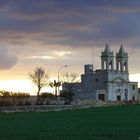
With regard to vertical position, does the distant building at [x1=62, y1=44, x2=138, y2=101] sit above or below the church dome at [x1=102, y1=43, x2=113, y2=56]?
below

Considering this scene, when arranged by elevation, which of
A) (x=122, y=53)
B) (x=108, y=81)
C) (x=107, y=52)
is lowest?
(x=108, y=81)

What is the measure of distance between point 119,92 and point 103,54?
15.4 metres

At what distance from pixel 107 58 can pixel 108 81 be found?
25.5ft

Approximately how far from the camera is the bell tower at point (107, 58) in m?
183

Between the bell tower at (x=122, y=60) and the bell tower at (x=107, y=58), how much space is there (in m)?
3.34

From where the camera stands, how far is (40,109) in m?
87.1

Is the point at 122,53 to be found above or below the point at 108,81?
above

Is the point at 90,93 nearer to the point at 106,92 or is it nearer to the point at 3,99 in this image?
the point at 106,92

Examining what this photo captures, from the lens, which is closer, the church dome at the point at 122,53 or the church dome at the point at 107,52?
the church dome at the point at 107,52

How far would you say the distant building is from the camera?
183 meters

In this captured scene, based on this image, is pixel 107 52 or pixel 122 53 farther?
pixel 122 53

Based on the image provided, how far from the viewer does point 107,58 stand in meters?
183

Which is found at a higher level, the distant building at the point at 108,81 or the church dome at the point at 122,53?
the church dome at the point at 122,53

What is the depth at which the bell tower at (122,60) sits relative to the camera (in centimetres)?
18850
